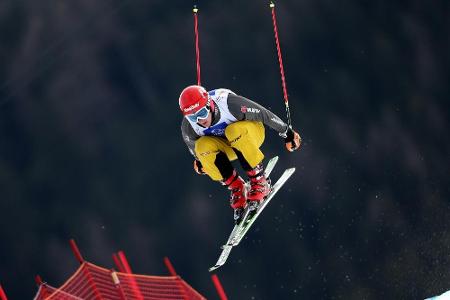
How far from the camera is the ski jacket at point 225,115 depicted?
675 cm

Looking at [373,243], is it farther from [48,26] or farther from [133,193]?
[48,26]

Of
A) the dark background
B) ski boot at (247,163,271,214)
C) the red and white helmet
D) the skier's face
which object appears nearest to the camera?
the red and white helmet

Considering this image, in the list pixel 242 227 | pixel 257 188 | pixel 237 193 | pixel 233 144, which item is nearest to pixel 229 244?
pixel 242 227

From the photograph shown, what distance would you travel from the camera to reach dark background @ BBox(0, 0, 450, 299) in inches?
303

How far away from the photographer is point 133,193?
7926 millimetres

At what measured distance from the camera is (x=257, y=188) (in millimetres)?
7199

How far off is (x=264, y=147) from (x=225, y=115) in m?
1.92

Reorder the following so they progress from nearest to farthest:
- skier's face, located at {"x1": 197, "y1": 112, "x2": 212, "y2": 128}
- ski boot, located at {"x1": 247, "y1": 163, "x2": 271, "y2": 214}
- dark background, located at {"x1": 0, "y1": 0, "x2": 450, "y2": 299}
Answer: skier's face, located at {"x1": 197, "y1": 112, "x2": 212, "y2": 128}, ski boot, located at {"x1": 247, "y1": 163, "x2": 271, "y2": 214}, dark background, located at {"x1": 0, "y1": 0, "x2": 450, "y2": 299}

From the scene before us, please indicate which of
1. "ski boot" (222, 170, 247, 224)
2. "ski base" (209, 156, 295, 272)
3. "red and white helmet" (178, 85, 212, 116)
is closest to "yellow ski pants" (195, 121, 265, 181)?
"ski boot" (222, 170, 247, 224)

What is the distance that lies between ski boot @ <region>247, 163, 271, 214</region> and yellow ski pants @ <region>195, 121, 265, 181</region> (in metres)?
0.12

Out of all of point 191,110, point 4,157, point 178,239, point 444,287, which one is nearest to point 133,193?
point 178,239

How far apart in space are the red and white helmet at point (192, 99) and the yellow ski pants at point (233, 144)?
29 cm

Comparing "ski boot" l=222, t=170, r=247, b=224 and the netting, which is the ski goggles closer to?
"ski boot" l=222, t=170, r=247, b=224

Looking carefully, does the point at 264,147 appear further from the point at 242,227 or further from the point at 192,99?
the point at 192,99
